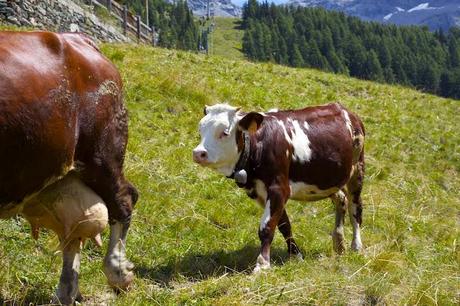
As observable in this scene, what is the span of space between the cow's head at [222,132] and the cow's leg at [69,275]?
1.69 metres

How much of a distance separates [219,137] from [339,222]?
226cm

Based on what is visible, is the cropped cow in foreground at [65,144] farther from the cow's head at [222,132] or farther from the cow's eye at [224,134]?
the cow's eye at [224,134]

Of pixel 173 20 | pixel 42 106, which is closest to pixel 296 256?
pixel 42 106

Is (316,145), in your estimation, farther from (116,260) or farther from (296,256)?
(116,260)

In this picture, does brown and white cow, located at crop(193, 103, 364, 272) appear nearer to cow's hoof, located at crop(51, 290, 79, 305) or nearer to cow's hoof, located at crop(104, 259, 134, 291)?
cow's hoof, located at crop(104, 259, 134, 291)

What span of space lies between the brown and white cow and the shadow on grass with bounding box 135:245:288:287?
1.24 feet

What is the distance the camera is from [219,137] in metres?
6.19

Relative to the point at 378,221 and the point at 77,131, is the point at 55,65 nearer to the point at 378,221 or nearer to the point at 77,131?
the point at 77,131

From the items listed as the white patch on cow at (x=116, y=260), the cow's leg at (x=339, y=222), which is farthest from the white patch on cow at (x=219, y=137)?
the cow's leg at (x=339, y=222)

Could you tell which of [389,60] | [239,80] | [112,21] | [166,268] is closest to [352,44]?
[389,60]

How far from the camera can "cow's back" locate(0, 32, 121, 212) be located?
3879mm

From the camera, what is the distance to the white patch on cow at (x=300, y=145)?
687 centimetres

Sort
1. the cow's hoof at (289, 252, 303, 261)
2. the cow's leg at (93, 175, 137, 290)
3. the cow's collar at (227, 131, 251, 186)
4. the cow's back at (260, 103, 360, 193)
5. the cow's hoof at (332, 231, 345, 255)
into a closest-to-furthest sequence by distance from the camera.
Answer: the cow's leg at (93, 175, 137, 290) → the cow's collar at (227, 131, 251, 186) → the cow's hoof at (289, 252, 303, 261) → the cow's back at (260, 103, 360, 193) → the cow's hoof at (332, 231, 345, 255)

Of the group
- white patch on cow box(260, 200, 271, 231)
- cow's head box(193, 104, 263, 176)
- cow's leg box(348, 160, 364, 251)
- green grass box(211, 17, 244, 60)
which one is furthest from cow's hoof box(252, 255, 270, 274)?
green grass box(211, 17, 244, 60)
